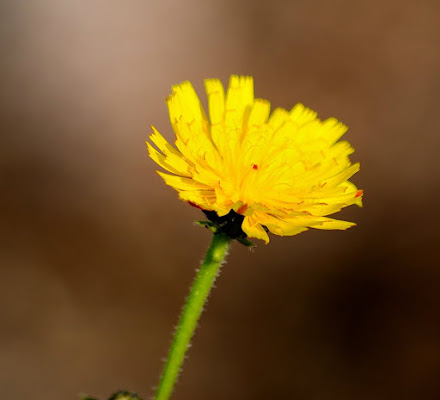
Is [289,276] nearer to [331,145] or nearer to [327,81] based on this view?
[327,81]

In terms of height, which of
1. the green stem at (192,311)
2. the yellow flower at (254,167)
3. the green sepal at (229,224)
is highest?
the yellow flower at (254,167)

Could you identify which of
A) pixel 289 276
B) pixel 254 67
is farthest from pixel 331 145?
pixel 254 67

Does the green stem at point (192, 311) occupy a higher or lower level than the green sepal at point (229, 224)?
lower

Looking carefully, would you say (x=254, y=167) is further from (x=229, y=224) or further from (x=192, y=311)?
(x=192, y=311)

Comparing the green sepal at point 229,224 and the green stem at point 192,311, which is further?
the green sepal at point 229,224
